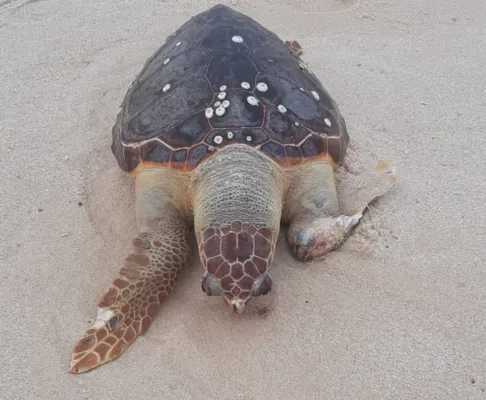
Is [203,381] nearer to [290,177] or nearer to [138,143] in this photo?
[290,177]

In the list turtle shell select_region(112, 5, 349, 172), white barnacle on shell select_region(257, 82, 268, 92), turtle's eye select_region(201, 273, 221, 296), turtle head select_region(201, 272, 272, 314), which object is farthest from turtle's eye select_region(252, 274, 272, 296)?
white barnacle on shell select_region(257, 82, 268, 92)

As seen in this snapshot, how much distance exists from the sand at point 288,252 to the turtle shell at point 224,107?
35 cm

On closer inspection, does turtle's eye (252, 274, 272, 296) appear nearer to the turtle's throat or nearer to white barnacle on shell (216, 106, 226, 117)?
the turtle's throat

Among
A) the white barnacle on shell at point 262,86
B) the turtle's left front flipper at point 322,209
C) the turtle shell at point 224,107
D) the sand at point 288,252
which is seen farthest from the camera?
the white barnacle on shell at point 262,86

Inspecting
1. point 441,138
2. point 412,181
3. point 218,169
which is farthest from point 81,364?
point 441,138

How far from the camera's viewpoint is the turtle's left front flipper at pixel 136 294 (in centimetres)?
235

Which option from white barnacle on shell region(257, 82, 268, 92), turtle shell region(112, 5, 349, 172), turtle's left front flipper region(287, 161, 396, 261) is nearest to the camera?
turtle's left front flipper region(287, 161, 396, 261)

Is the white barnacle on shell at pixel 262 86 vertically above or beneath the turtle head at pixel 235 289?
above

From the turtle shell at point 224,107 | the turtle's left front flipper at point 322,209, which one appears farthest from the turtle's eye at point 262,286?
the turtle shell at point 224,107

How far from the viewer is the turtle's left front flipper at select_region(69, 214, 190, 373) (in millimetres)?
2346

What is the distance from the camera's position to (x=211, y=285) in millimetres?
2344

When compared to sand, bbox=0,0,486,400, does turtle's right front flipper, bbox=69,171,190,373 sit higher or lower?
higher

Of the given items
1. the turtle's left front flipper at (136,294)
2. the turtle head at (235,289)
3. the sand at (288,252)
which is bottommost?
the sand at (288,252)

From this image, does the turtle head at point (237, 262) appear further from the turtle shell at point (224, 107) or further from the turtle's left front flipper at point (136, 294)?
the turtle shell at point (224, 107)
